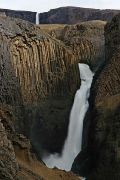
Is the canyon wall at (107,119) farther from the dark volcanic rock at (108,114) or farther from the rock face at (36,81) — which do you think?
the rock face at (36,81)

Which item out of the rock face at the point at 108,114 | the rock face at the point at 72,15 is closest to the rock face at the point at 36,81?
the rock face at the point at 108,114

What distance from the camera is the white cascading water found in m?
24.8

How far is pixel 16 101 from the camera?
2567 centimetres

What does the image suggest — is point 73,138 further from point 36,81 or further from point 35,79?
point 35,79

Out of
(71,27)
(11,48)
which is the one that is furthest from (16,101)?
(71,27)

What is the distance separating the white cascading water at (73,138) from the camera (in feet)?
81.3

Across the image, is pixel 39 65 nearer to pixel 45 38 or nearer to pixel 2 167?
pixel 45 38

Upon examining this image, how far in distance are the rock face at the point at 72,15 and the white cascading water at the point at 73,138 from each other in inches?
1774

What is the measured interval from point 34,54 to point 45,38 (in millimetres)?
2110

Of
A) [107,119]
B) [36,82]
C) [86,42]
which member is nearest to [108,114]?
[107,119]


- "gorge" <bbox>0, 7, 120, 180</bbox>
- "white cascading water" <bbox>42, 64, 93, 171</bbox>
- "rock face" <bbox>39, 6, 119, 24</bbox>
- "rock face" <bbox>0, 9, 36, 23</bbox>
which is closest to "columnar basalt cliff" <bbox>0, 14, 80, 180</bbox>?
"gorge" <bbox>0, 7, 120, 180</bbox>

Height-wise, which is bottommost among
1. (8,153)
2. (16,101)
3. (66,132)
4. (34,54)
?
(66,132)

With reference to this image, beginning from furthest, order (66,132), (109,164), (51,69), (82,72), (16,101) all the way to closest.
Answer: (82,72), (51,69), (66,132), (16,101), (109,164)

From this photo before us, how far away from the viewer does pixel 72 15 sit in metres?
77.8
